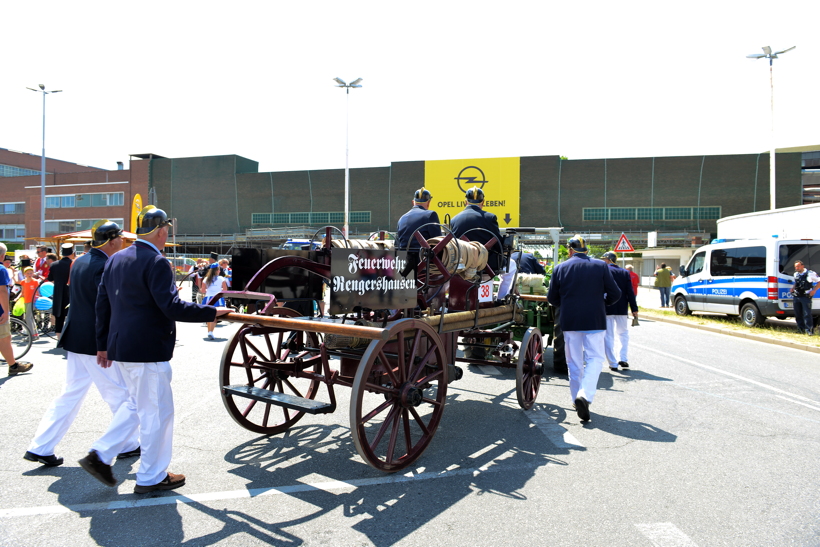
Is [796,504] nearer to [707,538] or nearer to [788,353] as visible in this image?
[707,538]

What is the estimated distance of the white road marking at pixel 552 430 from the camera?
5133 millimetres

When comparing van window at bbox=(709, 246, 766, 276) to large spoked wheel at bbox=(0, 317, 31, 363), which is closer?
large spoked wheel at bbox=(0, 317, 31, 363)

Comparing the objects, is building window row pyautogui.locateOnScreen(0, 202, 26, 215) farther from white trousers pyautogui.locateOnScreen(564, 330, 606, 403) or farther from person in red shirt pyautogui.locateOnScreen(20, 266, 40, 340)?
white trousers pyautogui.locateOnScreen(564, 330, 606, 403)

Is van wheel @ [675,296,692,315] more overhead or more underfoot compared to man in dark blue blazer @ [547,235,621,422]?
more underfoot

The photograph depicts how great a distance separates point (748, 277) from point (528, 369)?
12168 millimetres

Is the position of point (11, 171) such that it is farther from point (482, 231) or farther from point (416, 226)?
point (416, 226)

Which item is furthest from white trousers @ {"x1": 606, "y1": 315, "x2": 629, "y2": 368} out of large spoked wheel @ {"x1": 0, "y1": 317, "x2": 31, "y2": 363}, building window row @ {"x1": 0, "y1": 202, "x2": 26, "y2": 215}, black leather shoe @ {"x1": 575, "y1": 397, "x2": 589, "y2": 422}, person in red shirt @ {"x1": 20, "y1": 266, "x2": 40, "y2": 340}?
building window row @ {"x1": 0, "y1": 202, "x2": 26, "y2": 215}

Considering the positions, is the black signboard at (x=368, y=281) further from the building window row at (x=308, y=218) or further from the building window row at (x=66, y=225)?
the building window row at (x=66, y=225)

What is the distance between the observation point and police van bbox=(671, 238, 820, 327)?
14484mm

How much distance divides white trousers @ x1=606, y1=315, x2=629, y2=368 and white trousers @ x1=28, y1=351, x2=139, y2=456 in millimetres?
6836

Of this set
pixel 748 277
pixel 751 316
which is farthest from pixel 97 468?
pixel 748 277

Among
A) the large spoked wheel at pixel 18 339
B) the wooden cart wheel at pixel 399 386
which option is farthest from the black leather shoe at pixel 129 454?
the large spoked wheel at pixel 18 339

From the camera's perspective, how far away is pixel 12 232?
2660 inches

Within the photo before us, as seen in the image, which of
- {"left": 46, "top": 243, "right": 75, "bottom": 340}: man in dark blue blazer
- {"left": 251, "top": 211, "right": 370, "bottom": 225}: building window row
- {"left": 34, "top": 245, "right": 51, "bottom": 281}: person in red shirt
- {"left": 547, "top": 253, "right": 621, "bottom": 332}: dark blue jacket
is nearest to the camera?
{"left": 547, "top": 253, "right": 621, "bottom": 332}: dark blue jacket
